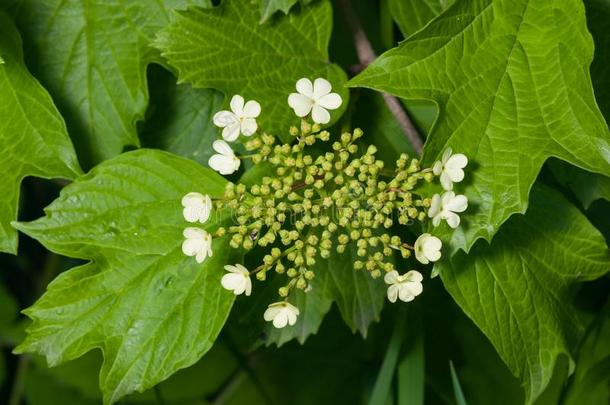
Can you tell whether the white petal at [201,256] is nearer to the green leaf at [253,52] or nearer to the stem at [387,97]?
the green leaf at [253,52]

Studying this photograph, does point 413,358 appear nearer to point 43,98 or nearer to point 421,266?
point 421,266

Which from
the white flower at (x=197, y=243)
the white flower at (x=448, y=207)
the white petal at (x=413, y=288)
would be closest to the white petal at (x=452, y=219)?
the white flower at (x=448, y=207)

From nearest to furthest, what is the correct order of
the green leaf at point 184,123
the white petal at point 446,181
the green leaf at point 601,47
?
1. the white petal at point 446,181
2. the green leaf at point 601,47
3. the green leaf at point 184,123

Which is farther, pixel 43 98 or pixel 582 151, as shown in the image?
pixel 43 98

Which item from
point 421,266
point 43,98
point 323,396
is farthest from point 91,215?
point 323,396

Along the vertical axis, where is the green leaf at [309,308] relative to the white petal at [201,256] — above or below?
below

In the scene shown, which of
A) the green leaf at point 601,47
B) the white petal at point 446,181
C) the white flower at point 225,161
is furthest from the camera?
the green leaf at point 601,47

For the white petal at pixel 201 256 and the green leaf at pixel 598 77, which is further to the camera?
the green leaf at pixel 598 77
